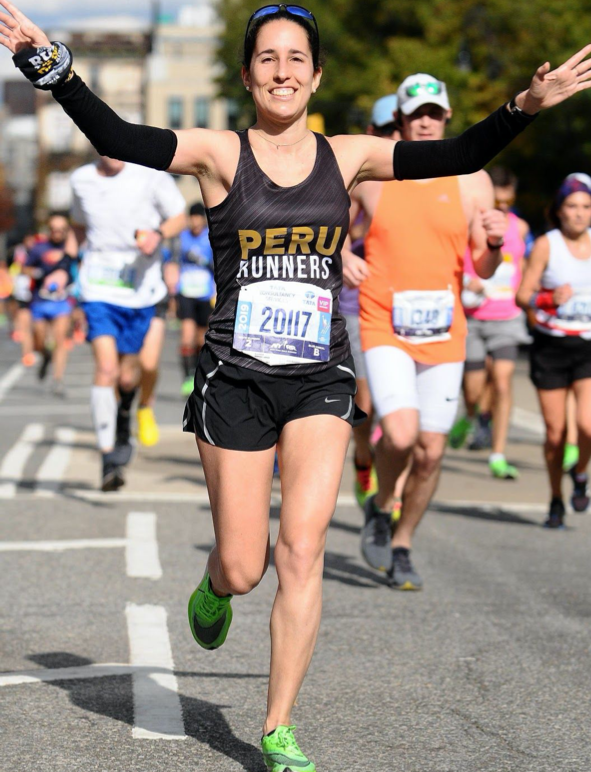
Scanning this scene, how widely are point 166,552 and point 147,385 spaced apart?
2.92 meters

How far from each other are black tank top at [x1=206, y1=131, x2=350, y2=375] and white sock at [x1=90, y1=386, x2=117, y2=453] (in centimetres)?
503

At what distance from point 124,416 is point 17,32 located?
Answer: 18.4ft

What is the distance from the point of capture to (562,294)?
8.48 metres

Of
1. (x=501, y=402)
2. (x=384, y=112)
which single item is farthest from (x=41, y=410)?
(x=384, y=112)

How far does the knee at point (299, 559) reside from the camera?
13.6ft

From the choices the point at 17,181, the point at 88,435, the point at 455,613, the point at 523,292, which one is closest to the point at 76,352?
the point at 88,435

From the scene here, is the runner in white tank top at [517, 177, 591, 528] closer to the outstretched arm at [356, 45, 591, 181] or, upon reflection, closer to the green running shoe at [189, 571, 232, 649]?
the outstretched arm at [356, 45, 591, 181]

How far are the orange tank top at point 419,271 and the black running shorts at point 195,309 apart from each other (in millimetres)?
9874

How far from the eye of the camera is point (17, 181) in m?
174

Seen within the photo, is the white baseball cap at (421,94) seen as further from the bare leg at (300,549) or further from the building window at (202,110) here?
the building window at (202,110)

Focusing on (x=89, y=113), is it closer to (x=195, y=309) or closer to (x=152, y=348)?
(x=152, y=348)

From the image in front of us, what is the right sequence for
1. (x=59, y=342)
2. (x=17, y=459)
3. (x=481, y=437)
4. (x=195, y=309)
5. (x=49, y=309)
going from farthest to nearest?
(x=49, y=309) < (x=59, y=342) < (x=195, y=309) < (x=481, y=437) < (x=17, y=459)

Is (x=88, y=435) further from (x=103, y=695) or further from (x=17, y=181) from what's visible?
(x=17, y=181)

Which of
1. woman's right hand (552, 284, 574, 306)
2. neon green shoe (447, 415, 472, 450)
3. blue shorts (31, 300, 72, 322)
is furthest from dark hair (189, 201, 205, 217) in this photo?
woman's right hand (552, 284, 574, 306)
